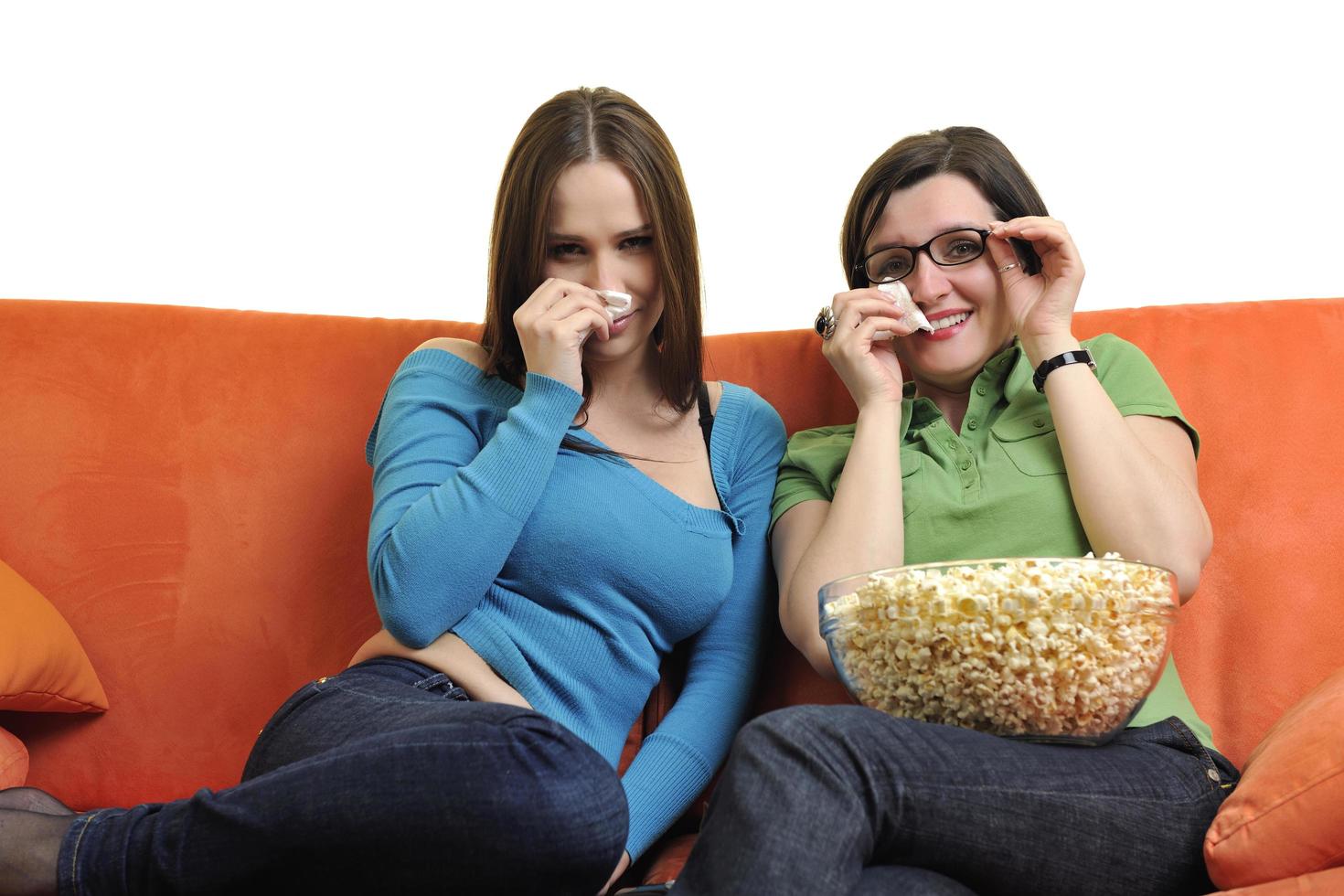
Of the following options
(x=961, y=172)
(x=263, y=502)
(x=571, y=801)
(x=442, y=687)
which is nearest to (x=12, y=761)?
(x=263, y=502)

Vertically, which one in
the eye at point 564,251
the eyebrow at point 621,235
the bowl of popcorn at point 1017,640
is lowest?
the bowl of popcorn at point 1017,640

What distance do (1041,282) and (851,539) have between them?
0.45 meters

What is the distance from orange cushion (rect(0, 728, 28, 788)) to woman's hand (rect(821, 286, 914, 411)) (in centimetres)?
120

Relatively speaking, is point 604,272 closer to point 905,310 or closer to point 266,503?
point 905,310

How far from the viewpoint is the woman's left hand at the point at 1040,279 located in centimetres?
152

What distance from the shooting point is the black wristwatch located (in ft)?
4.86

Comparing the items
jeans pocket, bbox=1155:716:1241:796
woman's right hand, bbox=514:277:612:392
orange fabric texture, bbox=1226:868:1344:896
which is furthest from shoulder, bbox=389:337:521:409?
orange fabric texture, bbox=1226:868:1344:896

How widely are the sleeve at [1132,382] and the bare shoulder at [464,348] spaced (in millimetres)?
810

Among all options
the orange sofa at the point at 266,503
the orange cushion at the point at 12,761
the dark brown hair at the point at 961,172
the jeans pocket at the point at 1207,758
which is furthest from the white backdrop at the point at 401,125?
the jeans pocket at the point at 1207,758

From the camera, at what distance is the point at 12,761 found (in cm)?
156

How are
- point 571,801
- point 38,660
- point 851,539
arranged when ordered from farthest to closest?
1. point 38,660
2. point 851,539
3. point 571,801

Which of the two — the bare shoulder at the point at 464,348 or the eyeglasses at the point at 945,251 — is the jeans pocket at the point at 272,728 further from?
the eyeglasses at the point at 945,251

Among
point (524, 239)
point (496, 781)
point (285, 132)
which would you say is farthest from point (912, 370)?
point (285, 132)

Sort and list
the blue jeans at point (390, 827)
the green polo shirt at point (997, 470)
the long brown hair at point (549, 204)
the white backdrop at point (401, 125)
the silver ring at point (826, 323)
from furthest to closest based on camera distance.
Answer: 1. the white backdrop at point (401, 125)
2. the silver ring at point (826, 323)
3. the long brown hair at point (549, 204)
4. the green polo shirt at point (997, 470)
5. the blue jeans at point (390, 827)
